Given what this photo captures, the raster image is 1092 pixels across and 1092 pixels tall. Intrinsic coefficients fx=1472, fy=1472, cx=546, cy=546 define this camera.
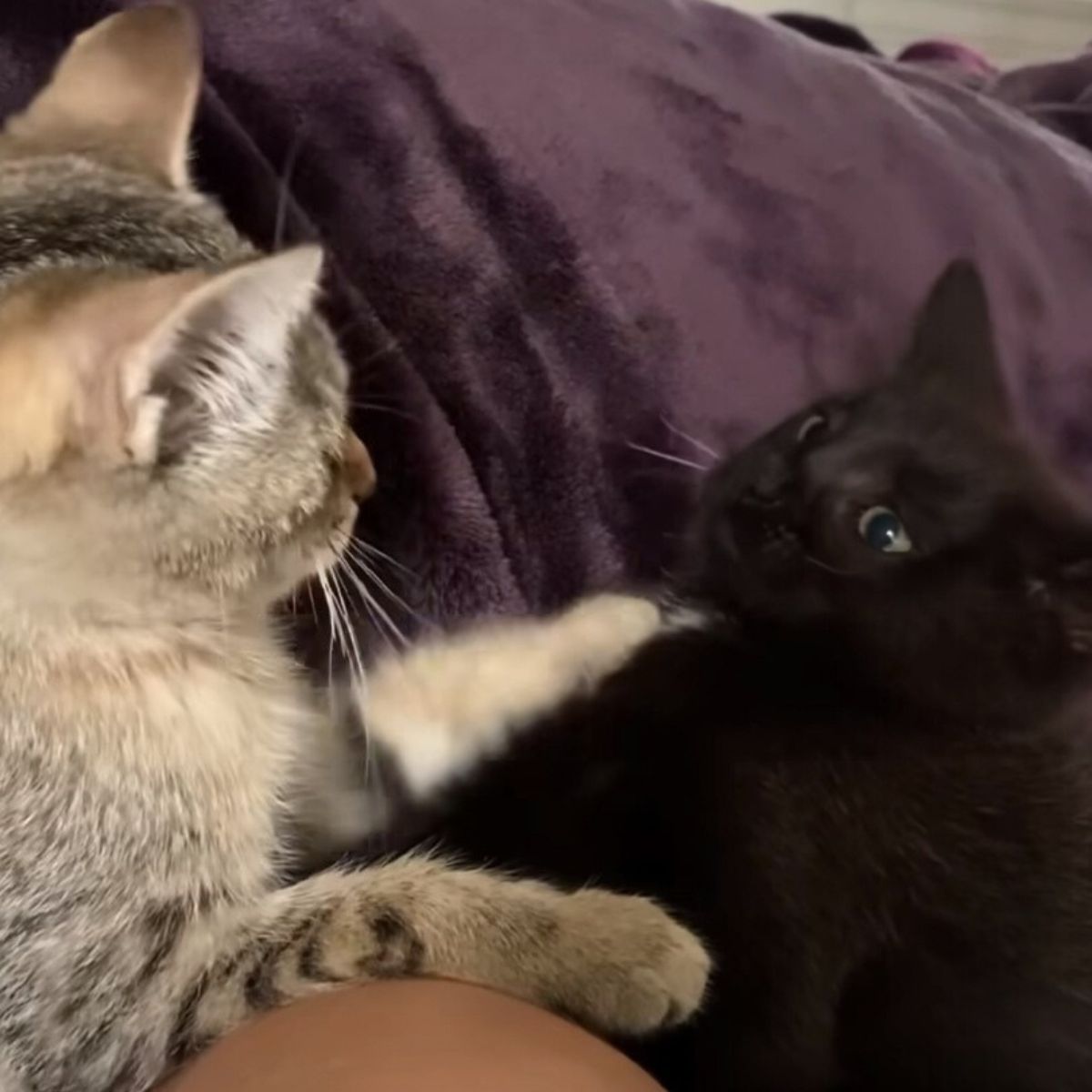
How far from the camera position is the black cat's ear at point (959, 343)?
48.7 inches

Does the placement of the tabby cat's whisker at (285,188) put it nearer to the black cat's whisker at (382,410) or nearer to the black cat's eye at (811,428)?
the black cat's whisker at (382,410)

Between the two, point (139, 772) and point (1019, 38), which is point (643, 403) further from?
point (1019, 38)

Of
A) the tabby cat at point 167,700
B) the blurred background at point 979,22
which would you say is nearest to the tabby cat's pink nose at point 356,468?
the tabby cat at point 167,700

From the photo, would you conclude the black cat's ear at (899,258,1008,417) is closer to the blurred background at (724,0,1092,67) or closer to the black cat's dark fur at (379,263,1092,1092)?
the black cat's dark fur at (379,263,1092,1092)

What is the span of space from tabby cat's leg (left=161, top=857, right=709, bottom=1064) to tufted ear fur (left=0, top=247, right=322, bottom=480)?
335mm

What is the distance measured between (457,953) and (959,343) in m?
0.67

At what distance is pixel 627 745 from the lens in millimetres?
1141

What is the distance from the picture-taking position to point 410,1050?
806 millimetres

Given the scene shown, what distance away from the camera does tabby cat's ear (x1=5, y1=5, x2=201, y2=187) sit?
103cm

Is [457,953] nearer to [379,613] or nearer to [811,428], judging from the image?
[379,613]

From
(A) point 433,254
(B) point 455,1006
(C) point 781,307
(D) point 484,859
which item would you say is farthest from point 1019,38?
(B) point 455,1006

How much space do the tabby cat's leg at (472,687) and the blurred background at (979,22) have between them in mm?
1811

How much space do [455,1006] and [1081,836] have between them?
505mm

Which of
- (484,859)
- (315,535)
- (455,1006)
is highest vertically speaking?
(315,535)
